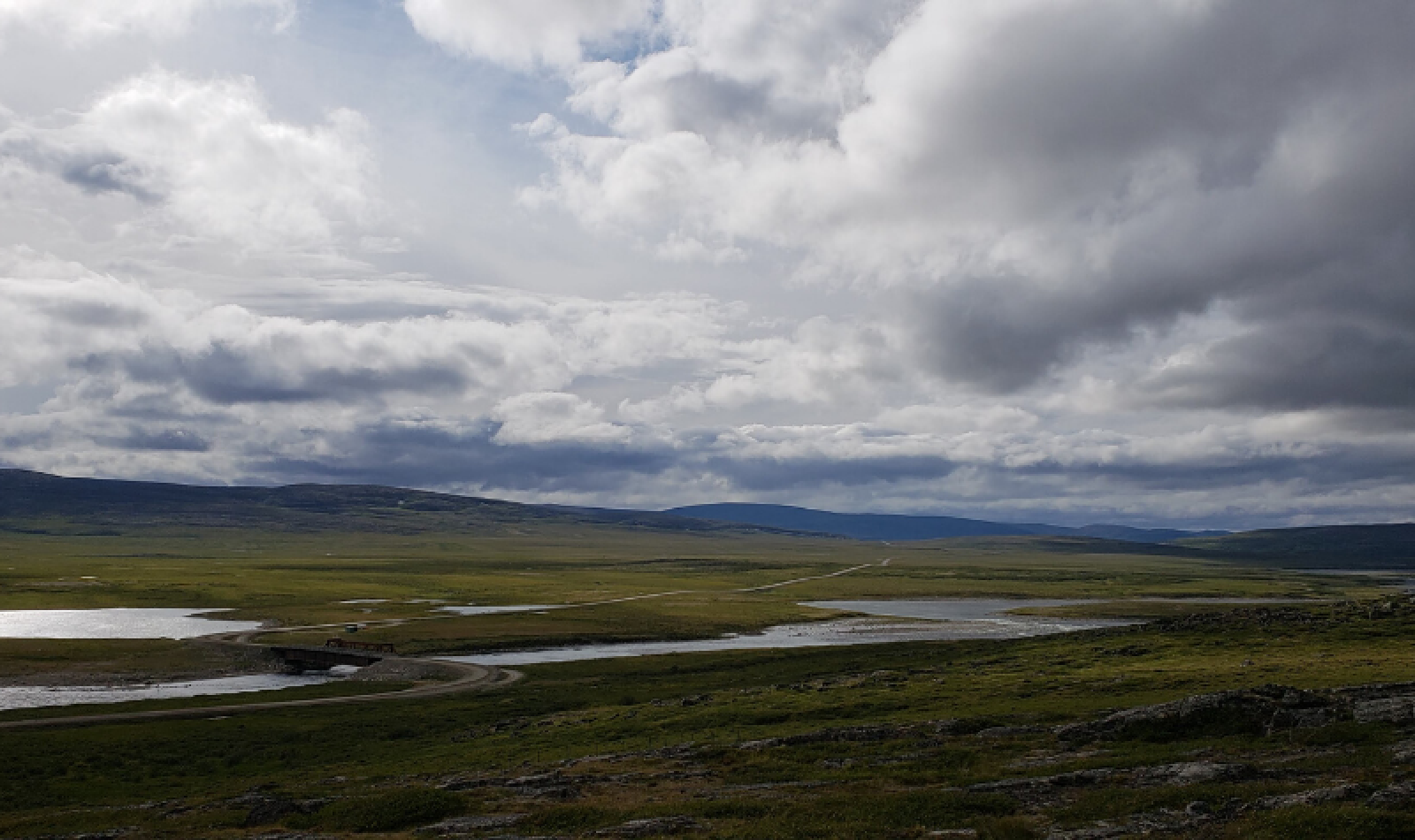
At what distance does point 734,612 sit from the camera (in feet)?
516

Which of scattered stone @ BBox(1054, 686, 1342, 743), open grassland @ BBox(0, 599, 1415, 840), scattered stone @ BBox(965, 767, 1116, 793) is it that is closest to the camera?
open grassland @ BBox(0, 599, 1415, 840)

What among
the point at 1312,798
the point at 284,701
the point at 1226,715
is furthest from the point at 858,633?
the point at 1312,798

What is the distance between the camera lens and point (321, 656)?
9719 centimetres

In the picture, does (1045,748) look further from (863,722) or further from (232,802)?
(232,802)

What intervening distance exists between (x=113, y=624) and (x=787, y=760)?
129 meters

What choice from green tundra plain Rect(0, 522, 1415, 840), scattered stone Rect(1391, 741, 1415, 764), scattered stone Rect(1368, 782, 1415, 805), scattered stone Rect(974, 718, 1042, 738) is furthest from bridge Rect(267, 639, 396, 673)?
scattered stone Rect(1368, 782, 1415, 805)

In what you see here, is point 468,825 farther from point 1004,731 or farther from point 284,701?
point 284,701

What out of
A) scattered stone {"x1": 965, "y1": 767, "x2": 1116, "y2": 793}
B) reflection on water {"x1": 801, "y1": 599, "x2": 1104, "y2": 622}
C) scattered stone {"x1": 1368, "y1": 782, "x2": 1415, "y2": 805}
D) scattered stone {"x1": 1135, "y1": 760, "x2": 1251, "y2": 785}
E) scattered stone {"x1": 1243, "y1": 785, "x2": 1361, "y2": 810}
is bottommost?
reflection on water {"x1": 801, "y1": 599, "x2": 1104, "y2": 622}

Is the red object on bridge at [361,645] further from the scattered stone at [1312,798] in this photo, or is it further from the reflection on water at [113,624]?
the scattered stone at [1312,798]

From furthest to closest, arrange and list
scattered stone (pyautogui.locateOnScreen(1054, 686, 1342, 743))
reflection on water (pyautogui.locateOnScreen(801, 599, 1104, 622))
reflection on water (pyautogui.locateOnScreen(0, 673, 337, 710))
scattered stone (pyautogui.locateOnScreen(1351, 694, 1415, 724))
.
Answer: reflection on water (pyautogui.locateOnScreen(801, 599, 1104, 622)), reflection on water (pyautogui.locateOnScreen(0, 673, 337, 710)), scattered stone (pyautogui.locateOnScreen(1054, 686, 1342, 743)), scattered stone (pyautogui.locateOnScreen(1351, 694, 1415, 724))

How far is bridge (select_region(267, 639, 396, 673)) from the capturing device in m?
96.5

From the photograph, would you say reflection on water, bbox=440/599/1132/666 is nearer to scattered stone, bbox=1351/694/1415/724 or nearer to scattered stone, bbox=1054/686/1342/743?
scattered stone, bbox=1054/686/1342/743

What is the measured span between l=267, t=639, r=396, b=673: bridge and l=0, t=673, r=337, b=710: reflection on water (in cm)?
357

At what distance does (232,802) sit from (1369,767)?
42757 mm
